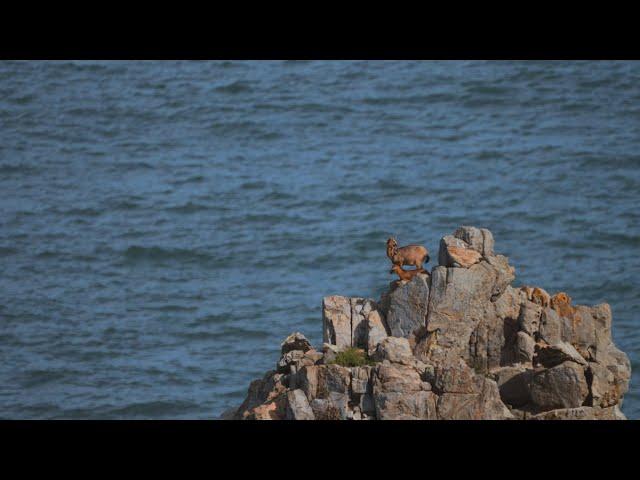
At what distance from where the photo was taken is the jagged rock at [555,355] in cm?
6862

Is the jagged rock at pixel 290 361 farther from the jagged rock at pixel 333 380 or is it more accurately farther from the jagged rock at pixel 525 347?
the jagged rock at pixel 525 347

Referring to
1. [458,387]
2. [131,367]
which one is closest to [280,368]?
[458,387]

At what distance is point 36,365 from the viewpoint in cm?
16425

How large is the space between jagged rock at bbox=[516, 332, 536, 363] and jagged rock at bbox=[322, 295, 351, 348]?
765 cm

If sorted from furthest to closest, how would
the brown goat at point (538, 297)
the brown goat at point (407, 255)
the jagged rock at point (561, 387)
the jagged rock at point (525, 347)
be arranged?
1. the brown goat at point (538, 297)
2. the jagged rock at point (525, 347)
3. the brown goat at point (407, 255)
4. the jagged rock at point (561, 387)

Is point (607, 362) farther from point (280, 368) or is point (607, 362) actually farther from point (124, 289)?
point (124, 289)

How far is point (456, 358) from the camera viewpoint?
68562 millimetres

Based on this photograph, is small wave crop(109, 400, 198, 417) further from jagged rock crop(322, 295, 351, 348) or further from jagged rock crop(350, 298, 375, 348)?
jagged rock crop(350, 298, 375, 348)

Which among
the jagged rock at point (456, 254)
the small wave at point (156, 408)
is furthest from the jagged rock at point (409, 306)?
the small wave at point (156, 408)

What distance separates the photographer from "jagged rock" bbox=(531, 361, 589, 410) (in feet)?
217

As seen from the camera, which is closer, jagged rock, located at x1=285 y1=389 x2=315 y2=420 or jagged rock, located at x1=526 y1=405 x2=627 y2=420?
jagged rock, located at x1=526 y1=405 x2=627 y2=420

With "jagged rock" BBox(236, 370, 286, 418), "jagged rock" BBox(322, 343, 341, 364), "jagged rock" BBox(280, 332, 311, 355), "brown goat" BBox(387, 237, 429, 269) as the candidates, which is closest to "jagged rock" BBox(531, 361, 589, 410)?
"brown goat" BBox(387, 237, 429, 269)

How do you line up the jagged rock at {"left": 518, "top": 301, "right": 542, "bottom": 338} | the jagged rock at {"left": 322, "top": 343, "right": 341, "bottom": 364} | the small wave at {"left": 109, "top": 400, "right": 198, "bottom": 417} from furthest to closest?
the small wave at {"left": 109, "top": 400, "right": 198, "bottom": 417} → the jagged rock at {"left": 518, "top": 301, "right": 542, "bottom": 338} → the jagged rock at {"left": 322, "top": 343, "right": 341, "bottom": 364}

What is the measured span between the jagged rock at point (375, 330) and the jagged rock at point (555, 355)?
6989mm
